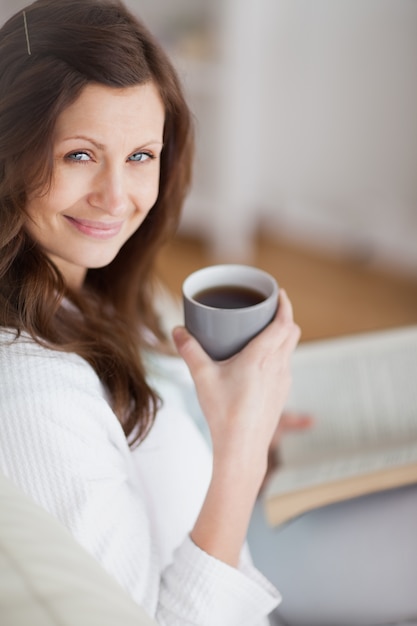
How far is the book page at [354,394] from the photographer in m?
1.03

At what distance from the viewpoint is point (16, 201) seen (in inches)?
24.6

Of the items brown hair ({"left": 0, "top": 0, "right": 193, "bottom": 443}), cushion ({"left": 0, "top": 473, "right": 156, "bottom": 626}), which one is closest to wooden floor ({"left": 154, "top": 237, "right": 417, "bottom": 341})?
brown hair ({"left": 0, "top": 0, "right": 193, "bottom": 443})

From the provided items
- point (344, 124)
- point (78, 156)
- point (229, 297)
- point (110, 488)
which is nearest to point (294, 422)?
point (229, 297)

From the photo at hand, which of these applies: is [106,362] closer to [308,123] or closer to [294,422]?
[294,422]

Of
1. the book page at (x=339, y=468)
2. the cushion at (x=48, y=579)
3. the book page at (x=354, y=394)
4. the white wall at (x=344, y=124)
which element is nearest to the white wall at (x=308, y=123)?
the white wall at (x=344, y=124)

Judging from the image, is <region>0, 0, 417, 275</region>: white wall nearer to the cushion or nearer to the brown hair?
the brown hair

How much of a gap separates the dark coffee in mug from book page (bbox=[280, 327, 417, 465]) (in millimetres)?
357

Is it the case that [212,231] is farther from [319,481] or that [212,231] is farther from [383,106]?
[319,481]

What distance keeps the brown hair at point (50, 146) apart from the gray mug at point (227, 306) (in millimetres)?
104

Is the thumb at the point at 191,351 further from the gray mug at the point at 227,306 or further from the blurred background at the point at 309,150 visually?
the blurred background at the point at 309,150

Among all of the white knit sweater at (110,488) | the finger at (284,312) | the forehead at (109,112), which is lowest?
the white knit sweater at (110,488)

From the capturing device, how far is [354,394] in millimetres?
1051

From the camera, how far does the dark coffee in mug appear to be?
2.41 ft

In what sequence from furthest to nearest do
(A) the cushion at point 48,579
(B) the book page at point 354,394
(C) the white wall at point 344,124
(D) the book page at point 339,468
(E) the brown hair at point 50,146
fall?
(C) the white wall at point 344,124, (B) the book page at point 354,394, (D) the book page at point 339,468, (E) the brown hair at point 50,146, (A) the cushion at point 48,579
